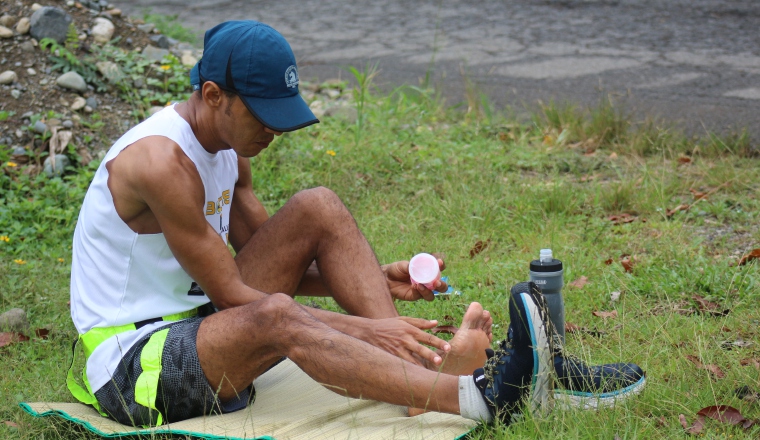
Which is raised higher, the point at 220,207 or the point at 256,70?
the point at 256,70

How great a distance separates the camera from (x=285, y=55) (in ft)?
8.93

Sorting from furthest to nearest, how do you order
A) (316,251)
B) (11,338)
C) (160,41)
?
(160,41), (11,338), (316,251)

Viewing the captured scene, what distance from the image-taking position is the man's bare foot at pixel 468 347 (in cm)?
275

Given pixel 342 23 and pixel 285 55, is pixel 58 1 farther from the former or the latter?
pixel 285 55

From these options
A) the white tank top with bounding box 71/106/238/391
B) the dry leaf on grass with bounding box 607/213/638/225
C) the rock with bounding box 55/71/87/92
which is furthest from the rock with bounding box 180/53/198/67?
the white tank top with bounding box 71/106/238/391

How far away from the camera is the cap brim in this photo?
2.68 metres

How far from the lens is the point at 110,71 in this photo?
605 centimetres

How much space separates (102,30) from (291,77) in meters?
4.19

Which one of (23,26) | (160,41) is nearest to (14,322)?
Answer: (23,26)

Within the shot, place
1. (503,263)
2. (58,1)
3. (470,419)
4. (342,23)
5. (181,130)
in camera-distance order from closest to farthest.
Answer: (470,419), (181,130), (503,263), (58,1), (342,23)

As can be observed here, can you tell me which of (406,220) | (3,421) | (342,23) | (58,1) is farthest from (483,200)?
(342,23)

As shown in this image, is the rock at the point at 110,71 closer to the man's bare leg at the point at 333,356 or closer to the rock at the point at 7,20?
the rock at the point at 7,20

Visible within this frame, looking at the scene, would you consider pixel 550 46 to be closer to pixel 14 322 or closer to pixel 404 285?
pixel 404 285

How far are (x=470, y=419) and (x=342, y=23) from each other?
306 inches
